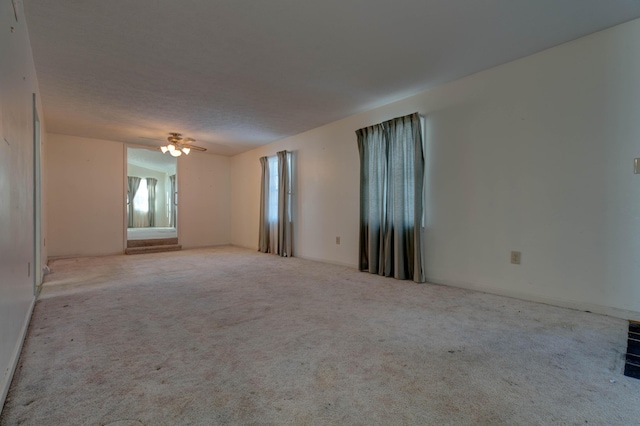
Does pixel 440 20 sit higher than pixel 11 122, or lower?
higher

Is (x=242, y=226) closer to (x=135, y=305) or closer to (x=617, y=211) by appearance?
(x=135, y=305)

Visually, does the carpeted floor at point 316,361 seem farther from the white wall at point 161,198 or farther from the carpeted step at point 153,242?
the white wall at point 161,198

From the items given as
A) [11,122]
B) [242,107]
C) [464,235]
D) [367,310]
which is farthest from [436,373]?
[242,107]

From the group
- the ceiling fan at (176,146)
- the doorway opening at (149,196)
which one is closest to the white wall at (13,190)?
the ceiling fan at (176,146)

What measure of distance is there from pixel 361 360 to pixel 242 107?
3.59 metres

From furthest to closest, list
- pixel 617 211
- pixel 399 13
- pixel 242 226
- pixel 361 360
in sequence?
pixel 242 226
pixel 617 211
pixel 399 13
pixel 361 360

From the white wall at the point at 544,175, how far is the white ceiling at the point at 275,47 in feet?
0.81

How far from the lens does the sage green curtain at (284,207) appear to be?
5.54m

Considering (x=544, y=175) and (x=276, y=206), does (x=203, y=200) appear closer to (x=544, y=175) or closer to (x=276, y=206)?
(x=276, y=206)

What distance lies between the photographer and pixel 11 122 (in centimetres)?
168

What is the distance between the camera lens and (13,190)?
1742 mm

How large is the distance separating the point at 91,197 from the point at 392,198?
5884 millimetres

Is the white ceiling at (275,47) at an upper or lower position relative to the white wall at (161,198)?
upper

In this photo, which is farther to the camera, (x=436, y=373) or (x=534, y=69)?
(x=534, y=69)
